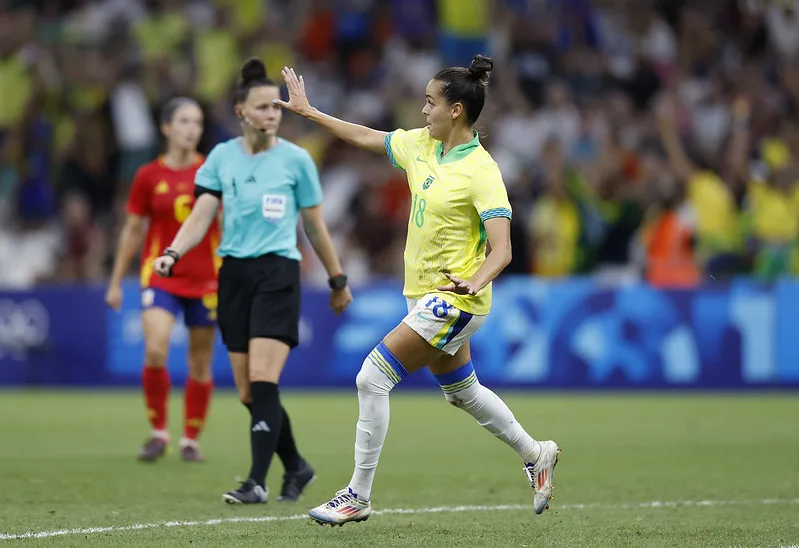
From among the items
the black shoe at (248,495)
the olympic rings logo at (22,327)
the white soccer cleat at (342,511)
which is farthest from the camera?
the olympic rings logo at (22,327)

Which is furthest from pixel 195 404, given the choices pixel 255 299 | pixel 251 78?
pixel 251 78

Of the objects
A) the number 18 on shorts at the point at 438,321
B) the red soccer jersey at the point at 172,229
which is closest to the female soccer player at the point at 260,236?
the number 18 on shorts at the point at 438,321

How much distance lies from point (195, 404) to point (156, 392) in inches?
13.2

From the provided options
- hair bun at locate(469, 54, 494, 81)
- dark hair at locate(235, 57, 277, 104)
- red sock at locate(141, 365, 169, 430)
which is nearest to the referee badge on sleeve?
dark hair at locate(235, 57, 277, 104)

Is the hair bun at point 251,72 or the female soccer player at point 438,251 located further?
the hair bun at point 251,72

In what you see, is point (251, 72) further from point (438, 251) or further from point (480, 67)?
point (438, 251)

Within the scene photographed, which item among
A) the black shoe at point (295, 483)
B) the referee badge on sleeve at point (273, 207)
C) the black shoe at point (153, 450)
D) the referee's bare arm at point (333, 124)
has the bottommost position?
the black shoe at point (153, 450)

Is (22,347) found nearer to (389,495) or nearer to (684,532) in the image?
(389,495)

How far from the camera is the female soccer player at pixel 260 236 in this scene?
8.39 m

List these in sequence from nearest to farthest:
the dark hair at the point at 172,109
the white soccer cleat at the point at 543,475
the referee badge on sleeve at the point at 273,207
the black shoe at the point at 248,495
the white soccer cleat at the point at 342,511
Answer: the white soccer cleat at the point at 342,511 < the white soccer cleat at the point at 543,475 < the black shoe at the point at 248,495 < the referee badge on sleeve at the point at 273,207 < the dark hair at the point at 172,109

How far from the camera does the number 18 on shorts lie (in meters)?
7.04

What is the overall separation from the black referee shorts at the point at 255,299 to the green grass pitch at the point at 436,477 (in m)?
1.03

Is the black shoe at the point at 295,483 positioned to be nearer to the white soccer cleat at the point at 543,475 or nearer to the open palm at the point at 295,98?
the white soccer cleat at the point at 543,475

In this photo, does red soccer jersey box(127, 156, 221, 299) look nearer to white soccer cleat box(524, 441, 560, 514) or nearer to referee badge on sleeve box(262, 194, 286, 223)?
referee badge on sleeve box(262, 194, 286, 223)
